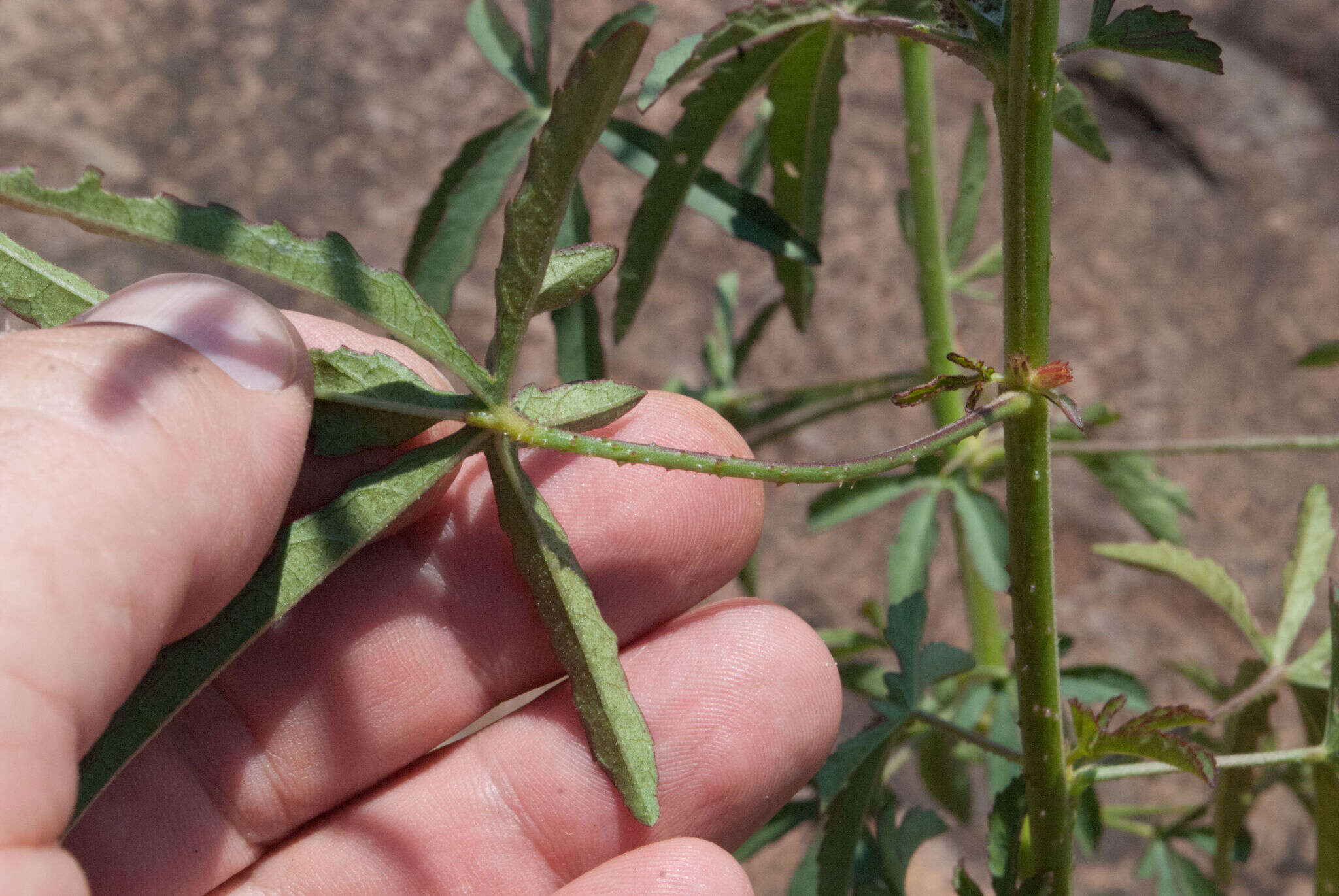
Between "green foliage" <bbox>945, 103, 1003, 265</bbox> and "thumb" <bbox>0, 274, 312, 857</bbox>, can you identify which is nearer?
"thumb" <bbox>0, 274, 312, 857</bbox>

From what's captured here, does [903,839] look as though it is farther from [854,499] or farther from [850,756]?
[854,499]

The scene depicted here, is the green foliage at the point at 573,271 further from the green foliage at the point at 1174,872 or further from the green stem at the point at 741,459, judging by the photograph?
the green foliage at the point at 1174,872

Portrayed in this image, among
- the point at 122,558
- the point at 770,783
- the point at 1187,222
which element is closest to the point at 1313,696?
the point at 770,783

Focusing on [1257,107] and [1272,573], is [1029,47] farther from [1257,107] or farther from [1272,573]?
[1257,107]

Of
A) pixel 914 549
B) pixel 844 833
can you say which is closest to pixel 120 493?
pixel 844 833

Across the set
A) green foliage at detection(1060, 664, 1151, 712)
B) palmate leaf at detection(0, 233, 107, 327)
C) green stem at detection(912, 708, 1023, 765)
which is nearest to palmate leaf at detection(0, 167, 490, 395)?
palmate leaf at detection(0, 233, 107, 327)

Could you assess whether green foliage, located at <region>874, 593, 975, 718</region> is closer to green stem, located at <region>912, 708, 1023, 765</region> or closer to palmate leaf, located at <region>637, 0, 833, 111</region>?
green stem, located at <region>912, 708, 1023, 765</region>

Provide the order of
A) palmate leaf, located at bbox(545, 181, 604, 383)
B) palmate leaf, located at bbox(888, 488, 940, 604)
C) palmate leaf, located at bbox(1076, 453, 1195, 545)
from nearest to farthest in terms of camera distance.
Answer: palmate leaf, located at bbox(545, 181, 604, 383), palmate leaf, located at bbox(888, 488, 940, 604), palmate leaf, located at bbox(1076, 453, 1195, 545)
